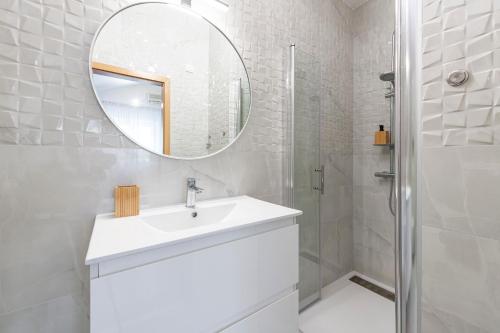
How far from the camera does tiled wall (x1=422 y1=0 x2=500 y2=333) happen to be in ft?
1.91

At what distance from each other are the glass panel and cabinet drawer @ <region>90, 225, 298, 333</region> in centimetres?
71

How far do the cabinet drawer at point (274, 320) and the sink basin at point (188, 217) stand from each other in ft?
1.39

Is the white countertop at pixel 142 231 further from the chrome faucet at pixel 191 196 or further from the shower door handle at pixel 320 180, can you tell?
the shower door handle at pixel 320 180

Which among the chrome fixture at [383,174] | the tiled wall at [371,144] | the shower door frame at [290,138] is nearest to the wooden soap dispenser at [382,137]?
the tiled wall at [371,144]

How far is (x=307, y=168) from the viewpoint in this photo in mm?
1600

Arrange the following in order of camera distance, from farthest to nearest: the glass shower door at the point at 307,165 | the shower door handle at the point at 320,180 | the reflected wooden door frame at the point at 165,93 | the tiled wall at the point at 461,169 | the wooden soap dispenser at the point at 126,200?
the shower door handle at the point at 320,180 < the glass shower door at the point at 307,165 < the reflected wooden door frame at the point at 165,93 < the wooden soap dispenser at the point at 126,200 < the tiled wall at the point at 461,169

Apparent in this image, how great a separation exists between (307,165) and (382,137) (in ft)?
2.36

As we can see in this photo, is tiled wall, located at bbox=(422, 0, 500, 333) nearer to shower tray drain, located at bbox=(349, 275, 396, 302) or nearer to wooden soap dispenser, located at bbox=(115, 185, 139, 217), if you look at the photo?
wooden soap dispenser, located at bbox=(115, 185, 139, 217)

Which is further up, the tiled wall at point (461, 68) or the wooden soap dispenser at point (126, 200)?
the tiled wall at point (461, 68)

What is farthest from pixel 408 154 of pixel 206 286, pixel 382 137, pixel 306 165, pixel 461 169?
pixel 382 137

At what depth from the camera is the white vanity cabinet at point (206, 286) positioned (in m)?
0.53

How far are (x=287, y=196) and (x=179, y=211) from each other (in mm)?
797

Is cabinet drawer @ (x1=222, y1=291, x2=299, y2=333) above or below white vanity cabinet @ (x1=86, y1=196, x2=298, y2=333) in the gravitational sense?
below

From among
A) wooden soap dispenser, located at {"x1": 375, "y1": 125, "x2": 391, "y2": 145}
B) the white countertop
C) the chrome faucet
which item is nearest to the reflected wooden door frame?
the chrome faucet
